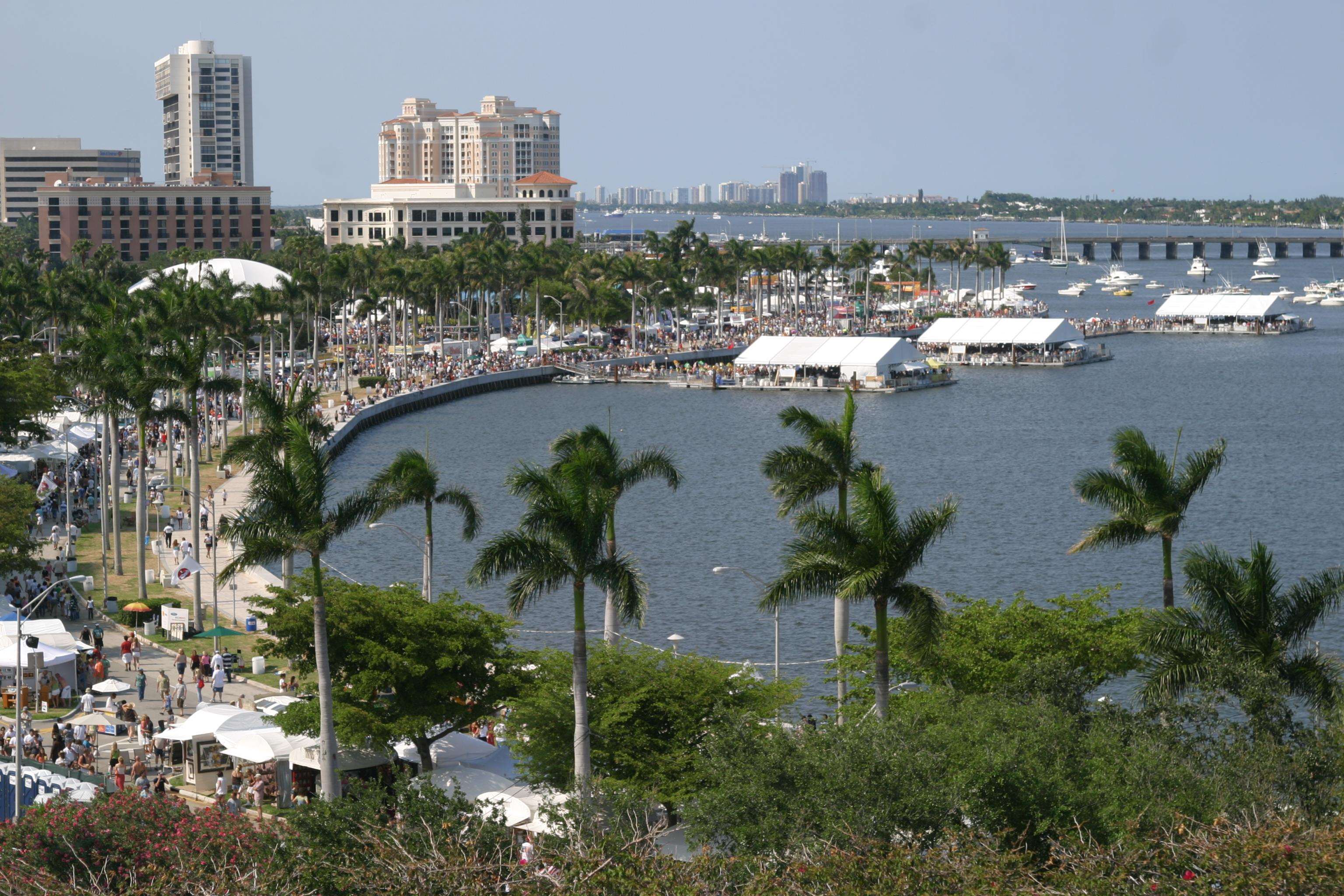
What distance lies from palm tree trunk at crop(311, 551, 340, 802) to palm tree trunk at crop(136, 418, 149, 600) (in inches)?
898

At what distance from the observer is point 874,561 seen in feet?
98.4

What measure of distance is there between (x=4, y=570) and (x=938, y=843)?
3291cm

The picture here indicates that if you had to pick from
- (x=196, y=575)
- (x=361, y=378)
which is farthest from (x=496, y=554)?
(x=361, y=378)

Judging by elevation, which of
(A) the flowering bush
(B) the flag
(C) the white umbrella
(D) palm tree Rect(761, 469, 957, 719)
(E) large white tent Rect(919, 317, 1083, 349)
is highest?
(E) large white tent Rect(919, 317, 1083, 349)

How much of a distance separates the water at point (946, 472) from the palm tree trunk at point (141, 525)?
8.01 meters

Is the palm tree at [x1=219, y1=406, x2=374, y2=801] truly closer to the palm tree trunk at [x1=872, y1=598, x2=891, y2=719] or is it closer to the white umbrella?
the white umbrella

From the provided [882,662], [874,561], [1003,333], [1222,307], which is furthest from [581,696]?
[1222,307]

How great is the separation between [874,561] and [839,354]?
10150 cm

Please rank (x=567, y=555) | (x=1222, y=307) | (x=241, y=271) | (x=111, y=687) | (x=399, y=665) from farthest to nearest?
1. (x=1222, y=307)
2. (x=241, y=271)
3. (x=111, y=687)
4. (x=399, y=665)
5. (x=567, y=555)

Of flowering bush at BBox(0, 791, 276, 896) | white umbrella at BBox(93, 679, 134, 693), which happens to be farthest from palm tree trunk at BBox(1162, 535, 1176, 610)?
white umbrella at BBox(93, 679, 134, 693)

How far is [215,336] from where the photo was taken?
8688cm

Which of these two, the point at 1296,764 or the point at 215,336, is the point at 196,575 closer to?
the point at 1296,764

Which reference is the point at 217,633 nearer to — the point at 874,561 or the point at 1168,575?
the point at 874,561

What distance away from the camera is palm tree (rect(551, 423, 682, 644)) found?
A: 34.6m
